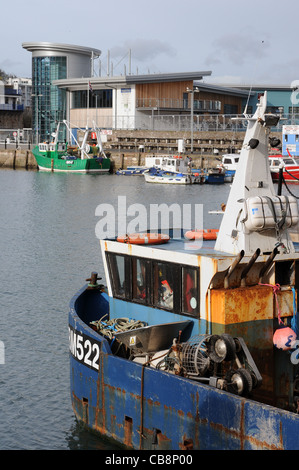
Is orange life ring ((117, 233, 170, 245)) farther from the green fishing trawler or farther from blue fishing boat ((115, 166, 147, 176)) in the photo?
the green fishing trawler

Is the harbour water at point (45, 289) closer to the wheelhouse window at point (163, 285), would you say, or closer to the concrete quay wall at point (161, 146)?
the wheelhouse window at point (163, 285)

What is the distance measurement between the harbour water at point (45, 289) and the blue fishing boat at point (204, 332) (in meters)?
1.47

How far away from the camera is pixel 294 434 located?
31.0 ft

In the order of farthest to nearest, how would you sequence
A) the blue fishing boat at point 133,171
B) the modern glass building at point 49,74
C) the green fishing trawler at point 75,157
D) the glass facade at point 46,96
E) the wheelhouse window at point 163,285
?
the modern glass building at point 49,74
the glass facade at point 46,96
the green fishing trawler at point 75,157
the blue fishing boat at point 133,171
the wheelhouse window at point 163,285

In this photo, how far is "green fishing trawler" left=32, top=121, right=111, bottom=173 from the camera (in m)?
77.2

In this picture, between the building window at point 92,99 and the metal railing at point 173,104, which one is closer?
the metal railing at point 173,104

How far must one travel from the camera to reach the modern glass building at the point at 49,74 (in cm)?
9731

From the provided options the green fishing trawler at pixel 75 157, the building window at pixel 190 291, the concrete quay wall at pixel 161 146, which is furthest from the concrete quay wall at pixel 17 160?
the building window at pixel 190 291

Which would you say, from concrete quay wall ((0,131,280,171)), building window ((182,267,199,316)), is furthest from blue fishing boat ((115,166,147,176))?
building window ((182,267,199,316))

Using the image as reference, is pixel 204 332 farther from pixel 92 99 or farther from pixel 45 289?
pixel 92 99

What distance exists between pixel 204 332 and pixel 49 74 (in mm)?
91673

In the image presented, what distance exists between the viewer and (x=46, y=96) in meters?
98.4

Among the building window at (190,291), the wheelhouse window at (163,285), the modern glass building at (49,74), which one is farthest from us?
the modern glass building at (49,74)

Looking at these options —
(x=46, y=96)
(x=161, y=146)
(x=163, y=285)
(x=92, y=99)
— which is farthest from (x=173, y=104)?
(x=163, y=285)
